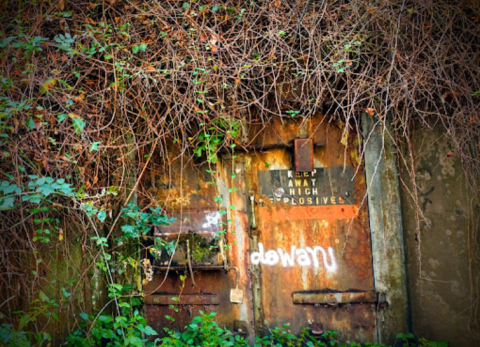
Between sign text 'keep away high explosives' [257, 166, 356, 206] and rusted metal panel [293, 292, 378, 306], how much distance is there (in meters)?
0.81

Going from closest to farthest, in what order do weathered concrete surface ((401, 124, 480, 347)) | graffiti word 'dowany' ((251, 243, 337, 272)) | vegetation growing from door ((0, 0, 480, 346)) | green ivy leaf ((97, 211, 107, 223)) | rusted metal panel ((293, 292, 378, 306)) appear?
green ivy leaf ((97, 211, 107, 223))
vegetation growing from door ((0, 0, 480, 346))
weathered concrete surface ((401, 124, 480, 347))
rusted metal panel ((293, 292, 378, 306))
graffiti word 'dowany' ((251, 243, 337, 272))

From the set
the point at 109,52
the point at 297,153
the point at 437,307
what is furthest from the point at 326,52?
the point at 437,307

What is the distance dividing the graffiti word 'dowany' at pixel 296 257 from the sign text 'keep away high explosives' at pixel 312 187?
0.43m

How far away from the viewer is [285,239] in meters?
3.46

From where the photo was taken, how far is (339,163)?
347cm

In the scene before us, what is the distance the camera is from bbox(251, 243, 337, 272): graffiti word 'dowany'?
341cm

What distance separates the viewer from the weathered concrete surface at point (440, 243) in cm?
318

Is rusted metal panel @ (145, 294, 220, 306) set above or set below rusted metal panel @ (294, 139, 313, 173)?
below

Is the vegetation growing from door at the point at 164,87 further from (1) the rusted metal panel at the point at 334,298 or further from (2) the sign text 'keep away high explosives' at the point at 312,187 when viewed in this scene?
(1) the rusted metal panel at the point at 334,298

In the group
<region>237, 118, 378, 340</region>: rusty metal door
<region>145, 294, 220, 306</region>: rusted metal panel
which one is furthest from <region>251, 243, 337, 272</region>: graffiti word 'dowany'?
<region>145, 294, 220, 306</region>: rusted metal panel

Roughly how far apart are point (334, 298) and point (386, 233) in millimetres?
744

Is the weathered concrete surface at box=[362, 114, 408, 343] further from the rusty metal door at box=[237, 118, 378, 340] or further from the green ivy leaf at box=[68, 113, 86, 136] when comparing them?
the green ivy leaf at box=[68, 113, 86, 136]

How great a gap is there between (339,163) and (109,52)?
7.51 feet

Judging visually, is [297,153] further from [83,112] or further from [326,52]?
[83,112]
